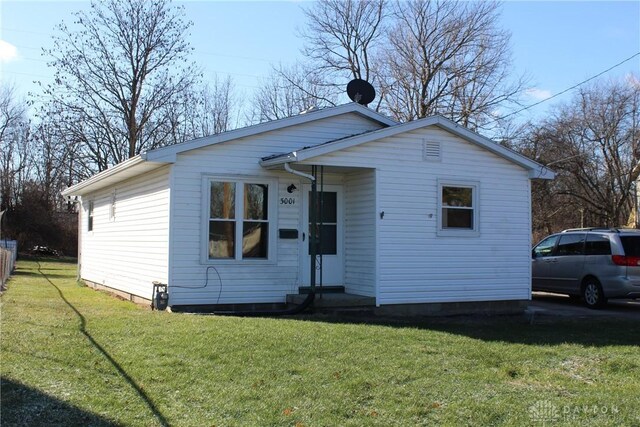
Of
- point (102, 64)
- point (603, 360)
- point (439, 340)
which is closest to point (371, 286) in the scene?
point (439, 340)

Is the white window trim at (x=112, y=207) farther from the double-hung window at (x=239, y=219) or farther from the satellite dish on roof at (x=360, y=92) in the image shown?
the satellite dish on roof at (x=360, y=92)

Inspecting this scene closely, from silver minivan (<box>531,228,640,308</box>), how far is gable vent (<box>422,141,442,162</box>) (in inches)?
192

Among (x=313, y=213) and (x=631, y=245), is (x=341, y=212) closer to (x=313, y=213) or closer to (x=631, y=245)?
(x=313, y=213)

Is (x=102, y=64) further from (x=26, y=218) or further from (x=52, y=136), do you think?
(x=26, y=218)

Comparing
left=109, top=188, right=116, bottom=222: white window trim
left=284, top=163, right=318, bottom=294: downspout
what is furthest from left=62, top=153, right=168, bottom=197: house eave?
left=284, top=163, right=318, bottom=294: downspout

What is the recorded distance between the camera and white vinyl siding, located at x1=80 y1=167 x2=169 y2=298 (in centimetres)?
1180

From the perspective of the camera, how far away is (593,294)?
14.4m

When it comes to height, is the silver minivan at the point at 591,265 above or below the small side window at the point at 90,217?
below

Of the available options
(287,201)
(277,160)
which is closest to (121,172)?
(287,201)

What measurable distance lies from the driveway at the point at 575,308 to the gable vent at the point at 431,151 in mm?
3589

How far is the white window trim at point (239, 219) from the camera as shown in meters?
11.4

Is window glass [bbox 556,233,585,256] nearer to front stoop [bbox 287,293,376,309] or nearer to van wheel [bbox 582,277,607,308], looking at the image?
van wheel [bbox 582,277,607,308]

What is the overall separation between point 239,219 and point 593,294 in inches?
334

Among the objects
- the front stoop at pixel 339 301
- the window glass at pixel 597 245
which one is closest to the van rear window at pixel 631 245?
the window glass at pixel 597 245
